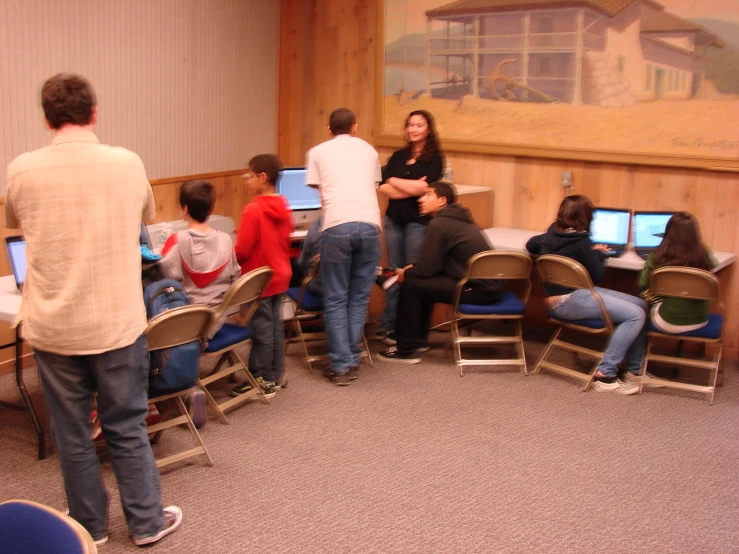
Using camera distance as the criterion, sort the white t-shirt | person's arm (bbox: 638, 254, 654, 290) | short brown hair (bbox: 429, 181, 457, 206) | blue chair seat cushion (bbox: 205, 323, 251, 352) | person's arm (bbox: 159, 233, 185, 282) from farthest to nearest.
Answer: short brown hair (bbox: 429, 181, 457, 206)
person's arm (bbox: 638, 254, 654, 290)
the white t-shirt
blue chair seat cushion (bbox: 205, 323, 251, 352)
person's arm (bbox: 159, 233, 185, 282)

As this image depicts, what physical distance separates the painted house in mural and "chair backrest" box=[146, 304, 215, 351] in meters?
3.14

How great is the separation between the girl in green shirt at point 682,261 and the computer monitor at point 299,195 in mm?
2311

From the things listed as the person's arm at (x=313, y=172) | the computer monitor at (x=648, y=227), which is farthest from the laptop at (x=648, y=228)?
the person's arm at (x=313, y=172)

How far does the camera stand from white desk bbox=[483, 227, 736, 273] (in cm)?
484

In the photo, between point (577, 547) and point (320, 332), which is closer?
point (577, 547)

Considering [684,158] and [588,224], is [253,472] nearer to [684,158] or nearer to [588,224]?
[588,224]

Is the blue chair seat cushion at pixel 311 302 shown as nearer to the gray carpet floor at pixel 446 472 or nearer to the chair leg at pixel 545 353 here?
the gray carpet floor at pixel 446 472

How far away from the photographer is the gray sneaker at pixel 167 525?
293cm

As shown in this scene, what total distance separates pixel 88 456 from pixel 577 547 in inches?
69.0

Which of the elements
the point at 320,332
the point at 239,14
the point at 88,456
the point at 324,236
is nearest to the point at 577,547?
the point at 88,456

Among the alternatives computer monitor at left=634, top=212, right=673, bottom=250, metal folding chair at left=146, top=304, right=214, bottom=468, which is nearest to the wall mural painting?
computer monitor at left=634, top=212, right=673, bottom=250

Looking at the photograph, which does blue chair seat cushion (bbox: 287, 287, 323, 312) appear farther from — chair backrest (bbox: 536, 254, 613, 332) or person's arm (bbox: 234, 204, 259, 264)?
chair backrest (bbox: 536, 254, 613, 332)

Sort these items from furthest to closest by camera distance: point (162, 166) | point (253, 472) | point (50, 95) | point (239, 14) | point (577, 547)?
1. point (239, 14)
2. point (162, 166)
3. point (253, 472)
4. point (577, 547)
5. point (50, 95)

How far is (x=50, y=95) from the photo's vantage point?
2500 mm
